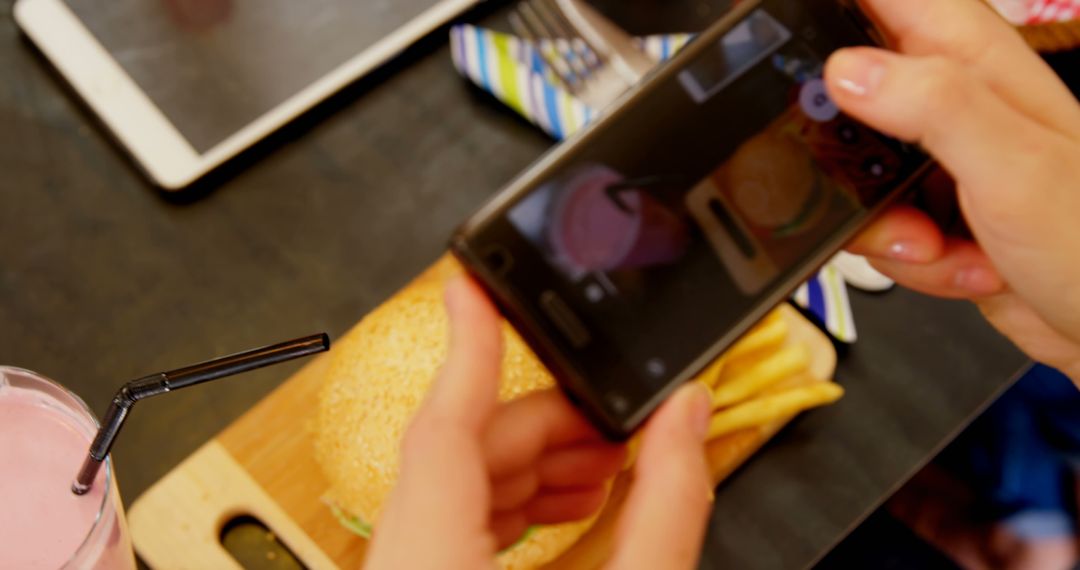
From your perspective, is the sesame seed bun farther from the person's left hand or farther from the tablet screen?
the tablet screen

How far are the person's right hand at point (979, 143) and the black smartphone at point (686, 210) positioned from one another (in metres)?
0.04

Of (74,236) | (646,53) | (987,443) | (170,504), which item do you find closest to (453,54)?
(646,53)

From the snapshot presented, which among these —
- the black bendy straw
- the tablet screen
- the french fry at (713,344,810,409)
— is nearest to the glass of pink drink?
the black bendy straw

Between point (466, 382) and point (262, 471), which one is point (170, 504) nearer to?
point (262, 471)

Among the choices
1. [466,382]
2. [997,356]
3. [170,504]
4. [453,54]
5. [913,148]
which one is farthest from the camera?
[453,54]

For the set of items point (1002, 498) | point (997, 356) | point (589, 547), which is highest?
point (589, 547)

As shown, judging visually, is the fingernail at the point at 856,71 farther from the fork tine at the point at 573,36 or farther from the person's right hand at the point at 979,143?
the fork tine at the point at 573,36

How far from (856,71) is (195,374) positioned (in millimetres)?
484

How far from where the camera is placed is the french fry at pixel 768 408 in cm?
89

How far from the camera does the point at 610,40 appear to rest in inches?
42.3

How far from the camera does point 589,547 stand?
884 millimetres

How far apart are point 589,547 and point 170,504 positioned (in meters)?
0.39

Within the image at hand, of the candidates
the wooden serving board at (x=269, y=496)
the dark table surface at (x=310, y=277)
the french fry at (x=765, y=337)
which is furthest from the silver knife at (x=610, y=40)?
the wooden serving board at (x=269, y=496)

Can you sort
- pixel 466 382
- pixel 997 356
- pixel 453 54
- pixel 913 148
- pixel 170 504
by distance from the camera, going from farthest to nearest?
pixel 453 54 → pixel 997 356 → pixel 170 504 → pixel 913 148 → pixel 466 382
